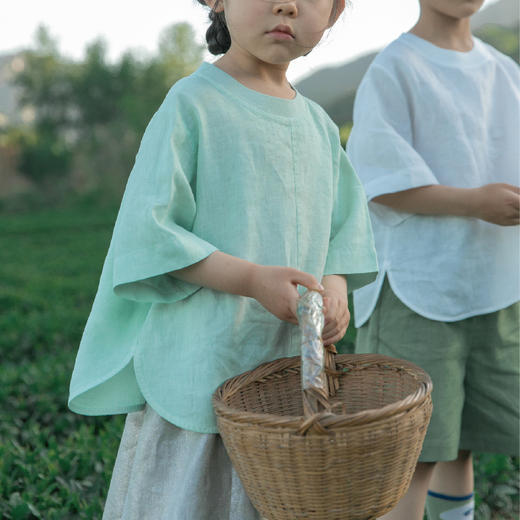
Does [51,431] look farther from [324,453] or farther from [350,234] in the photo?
[324,453]

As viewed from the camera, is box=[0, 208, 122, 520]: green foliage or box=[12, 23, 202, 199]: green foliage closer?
box=[0, 208, 122, 520]: green foliage

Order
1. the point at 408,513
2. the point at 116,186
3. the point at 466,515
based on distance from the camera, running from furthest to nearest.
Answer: the point at 116,186 < the point at 466,515 < the point at 408,513

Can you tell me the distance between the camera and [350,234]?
5.08ft

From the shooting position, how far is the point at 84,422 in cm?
348

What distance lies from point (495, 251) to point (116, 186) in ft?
69.4

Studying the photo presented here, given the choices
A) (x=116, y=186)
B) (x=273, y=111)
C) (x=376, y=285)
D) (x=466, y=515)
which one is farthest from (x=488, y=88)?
(x=116, y=186)

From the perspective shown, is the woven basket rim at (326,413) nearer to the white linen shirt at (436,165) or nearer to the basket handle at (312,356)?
the basket handle at (312,356)

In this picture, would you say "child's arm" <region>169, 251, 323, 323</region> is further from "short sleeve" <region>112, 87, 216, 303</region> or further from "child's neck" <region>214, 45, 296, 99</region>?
"child's neck" <region>214, 45, 296, 99</region>

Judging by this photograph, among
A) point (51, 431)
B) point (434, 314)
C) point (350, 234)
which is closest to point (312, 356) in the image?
point (350, 234)

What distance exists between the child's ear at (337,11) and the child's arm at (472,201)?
0.57 metres

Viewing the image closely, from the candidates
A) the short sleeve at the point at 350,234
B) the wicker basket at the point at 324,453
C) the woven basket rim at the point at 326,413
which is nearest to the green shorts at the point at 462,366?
the short sleeve at the point at 350,234

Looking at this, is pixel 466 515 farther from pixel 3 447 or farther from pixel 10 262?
pixel 10 262

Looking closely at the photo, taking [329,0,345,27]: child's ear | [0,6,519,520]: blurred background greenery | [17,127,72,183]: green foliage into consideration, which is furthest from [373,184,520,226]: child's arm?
[17,127,72,183]: green foliage

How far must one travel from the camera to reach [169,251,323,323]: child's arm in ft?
3.98
